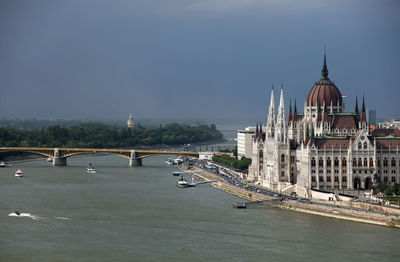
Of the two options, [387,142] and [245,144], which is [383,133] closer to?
[387,142]

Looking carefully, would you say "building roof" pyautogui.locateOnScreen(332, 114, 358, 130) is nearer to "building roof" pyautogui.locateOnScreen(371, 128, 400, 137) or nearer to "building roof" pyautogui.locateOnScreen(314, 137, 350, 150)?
"building roof" pyautogui.locateOnScreen(371, 128, 400, 137)

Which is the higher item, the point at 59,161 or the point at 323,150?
the point at 323,150

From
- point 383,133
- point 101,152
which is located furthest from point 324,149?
point 101,152

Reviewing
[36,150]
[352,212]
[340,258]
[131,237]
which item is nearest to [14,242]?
[131,237]

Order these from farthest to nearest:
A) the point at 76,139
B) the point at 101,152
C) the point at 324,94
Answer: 1. the point at 76,139
2. the point at 101,152
3. the point at 324,94

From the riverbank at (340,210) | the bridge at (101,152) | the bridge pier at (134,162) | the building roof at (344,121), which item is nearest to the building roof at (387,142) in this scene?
the building roof at (344,121)

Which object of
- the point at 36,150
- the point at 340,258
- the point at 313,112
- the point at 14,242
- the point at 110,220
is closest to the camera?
the point at 340,258

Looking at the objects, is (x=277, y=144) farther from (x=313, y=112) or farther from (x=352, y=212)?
(x=352, y=212)
